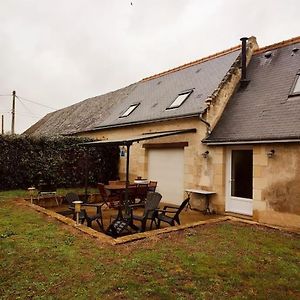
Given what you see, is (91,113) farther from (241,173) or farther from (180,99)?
(241,173)

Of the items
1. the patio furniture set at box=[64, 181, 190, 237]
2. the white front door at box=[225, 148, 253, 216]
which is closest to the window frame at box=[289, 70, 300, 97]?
the white front door at box=[225, 148, 253, 216]

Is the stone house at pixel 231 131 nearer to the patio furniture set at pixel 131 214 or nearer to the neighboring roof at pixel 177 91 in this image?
the neighboring roof at pixel 177 91

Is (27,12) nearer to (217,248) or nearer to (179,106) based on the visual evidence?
(179,106)

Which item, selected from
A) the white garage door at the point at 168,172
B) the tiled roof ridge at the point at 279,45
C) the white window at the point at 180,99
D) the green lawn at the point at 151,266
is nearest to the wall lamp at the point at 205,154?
the white garage door at the point at 168,172

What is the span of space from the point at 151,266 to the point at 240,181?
242 inches

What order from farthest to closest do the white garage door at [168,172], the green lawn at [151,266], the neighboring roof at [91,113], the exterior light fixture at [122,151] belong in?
the neighboring roof at [91,113] < the exterior light fixture at [122,151] < the white garage door at [168,172] < the green lawn at [151,266]

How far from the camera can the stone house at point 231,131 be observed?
8.46 m

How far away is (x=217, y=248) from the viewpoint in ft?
19.1

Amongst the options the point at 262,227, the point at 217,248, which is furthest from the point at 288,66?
the point at 217,248

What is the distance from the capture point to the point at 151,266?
475cm

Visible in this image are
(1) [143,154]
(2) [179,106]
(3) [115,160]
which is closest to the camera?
(2) [179,106]

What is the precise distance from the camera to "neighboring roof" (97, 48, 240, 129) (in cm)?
1223

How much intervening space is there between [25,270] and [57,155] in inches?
420

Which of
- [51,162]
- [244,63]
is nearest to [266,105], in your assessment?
[244,63]
